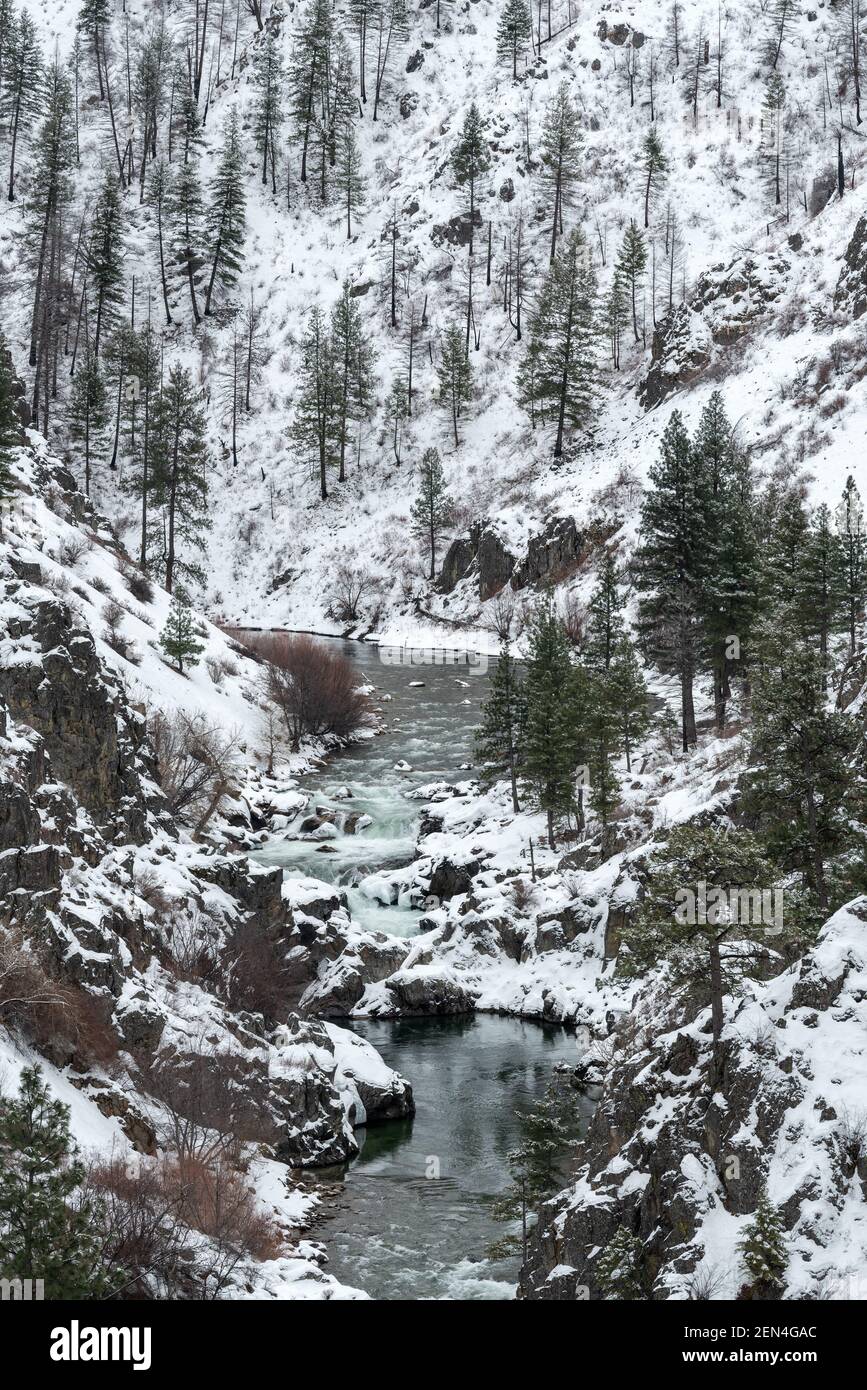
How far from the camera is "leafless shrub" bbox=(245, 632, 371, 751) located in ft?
179

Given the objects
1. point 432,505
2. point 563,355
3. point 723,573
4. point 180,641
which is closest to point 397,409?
point 432,505

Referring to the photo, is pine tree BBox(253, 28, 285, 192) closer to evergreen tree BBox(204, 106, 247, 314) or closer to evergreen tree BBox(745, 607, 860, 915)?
evergreen tree BBox(204, 106, 247, 314)

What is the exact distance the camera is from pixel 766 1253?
13.4 metres

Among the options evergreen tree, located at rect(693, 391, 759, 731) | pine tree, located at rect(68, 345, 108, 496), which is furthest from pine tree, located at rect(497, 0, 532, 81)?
evergreen tree, located at rect(693, 391, 759, 731)

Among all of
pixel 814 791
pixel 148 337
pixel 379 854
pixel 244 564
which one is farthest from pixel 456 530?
pixel 814 791

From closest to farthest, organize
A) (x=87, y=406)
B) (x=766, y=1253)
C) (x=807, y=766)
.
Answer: (x=766, y=1253) → (x=807, y=766) → (x=87, y=406)

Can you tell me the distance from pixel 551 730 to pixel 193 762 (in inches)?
556

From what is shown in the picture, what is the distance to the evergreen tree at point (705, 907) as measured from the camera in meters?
17.8

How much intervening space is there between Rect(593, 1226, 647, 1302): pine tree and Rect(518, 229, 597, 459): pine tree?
210 ft

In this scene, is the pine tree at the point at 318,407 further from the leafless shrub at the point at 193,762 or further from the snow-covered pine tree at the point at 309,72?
Answer: the leafless shrub at the point at 193,762

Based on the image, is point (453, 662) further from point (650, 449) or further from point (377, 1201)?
point (377, 1201)

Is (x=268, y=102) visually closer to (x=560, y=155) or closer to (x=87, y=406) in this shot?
(x=560, y=155)

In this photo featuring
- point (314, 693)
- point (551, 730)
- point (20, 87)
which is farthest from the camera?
point (20, 87)

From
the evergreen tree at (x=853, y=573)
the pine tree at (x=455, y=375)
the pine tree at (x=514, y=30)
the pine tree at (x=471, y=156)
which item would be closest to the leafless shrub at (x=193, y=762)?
the evergreen tree at (x=853, y=573)
